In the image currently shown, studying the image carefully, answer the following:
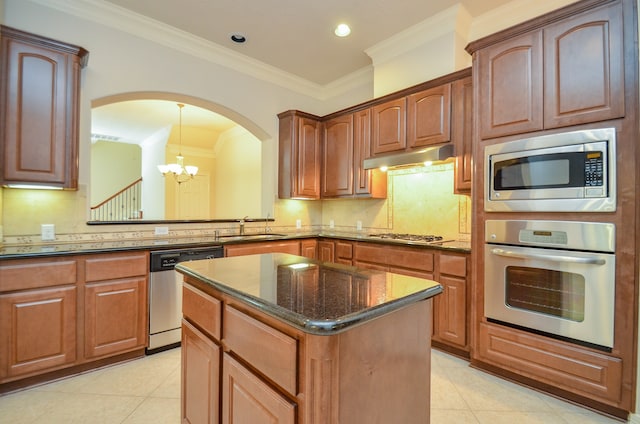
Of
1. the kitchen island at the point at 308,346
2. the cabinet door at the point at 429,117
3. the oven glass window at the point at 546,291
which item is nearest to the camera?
the kitchen island at the point at 308,346

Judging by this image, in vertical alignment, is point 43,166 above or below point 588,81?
below

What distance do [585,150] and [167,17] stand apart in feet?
12.1

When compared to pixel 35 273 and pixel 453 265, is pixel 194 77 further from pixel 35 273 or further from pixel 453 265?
pixel 453 265

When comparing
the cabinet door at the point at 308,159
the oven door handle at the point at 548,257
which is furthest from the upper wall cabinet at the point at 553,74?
the cabinet door at the point at 308,159

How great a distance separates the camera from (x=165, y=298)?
2.73m

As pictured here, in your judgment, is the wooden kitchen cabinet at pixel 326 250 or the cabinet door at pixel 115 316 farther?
the wooden kitchen cabinet at pixel 326 250

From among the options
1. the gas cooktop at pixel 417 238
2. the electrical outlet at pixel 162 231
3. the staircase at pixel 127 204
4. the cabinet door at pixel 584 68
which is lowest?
the gas cooktop at pixel 417 238

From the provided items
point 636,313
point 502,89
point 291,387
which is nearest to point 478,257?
point 636,313

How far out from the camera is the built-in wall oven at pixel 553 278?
6.18 ft

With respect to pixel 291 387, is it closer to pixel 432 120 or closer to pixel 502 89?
pixel 502 89

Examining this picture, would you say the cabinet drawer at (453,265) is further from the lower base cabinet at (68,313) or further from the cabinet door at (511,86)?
the lower base cabinet at (68,313)

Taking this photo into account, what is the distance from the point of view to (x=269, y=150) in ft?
13.9

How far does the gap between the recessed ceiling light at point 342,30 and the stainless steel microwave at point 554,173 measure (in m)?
1.91

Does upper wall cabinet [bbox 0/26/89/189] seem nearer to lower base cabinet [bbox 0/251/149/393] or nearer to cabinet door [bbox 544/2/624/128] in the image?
lower base cabinet [bbox 0/251/149/393]
